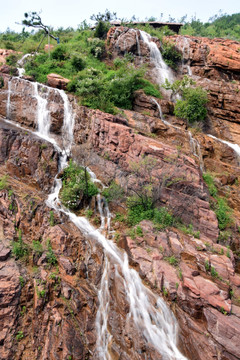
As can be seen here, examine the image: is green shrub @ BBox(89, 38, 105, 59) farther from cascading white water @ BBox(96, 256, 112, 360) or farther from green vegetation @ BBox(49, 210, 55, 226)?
cascading white water @ BBox(96, 256, 112, 360)

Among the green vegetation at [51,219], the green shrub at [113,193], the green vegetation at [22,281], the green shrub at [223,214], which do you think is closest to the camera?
the green vegetation at [22,281]

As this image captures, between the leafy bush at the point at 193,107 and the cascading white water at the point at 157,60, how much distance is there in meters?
7.75

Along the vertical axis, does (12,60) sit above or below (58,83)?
above

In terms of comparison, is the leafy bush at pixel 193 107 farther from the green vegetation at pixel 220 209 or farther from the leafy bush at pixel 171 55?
the leafy bush at pixel 171 55

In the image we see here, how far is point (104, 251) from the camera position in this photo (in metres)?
10.6

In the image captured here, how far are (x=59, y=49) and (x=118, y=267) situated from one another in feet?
81.2

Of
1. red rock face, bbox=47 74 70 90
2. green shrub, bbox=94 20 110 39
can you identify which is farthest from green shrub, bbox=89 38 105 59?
red rock face, bbox=47 74 70 90

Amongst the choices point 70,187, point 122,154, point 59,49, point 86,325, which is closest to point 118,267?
point 86,325

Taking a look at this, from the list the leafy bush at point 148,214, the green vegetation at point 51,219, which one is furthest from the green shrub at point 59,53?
the green vegetation at point 51,219

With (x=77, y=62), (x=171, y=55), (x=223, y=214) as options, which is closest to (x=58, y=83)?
(x=77, y=62)

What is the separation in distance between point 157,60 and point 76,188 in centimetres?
2199

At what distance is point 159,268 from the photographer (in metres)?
9.85

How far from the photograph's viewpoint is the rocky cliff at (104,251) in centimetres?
793

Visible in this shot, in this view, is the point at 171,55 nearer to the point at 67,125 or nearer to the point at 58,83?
the point at 58,83
